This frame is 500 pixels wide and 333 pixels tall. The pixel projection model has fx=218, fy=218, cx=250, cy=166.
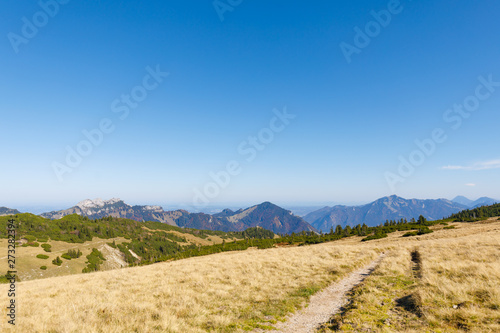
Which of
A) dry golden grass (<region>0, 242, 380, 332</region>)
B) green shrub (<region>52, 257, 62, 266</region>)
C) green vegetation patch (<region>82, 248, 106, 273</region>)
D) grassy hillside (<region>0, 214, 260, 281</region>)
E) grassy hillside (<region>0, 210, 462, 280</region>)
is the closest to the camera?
dry golden grass (<region>0, 242, 380, 332</region>)

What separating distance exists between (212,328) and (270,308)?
3343 mm

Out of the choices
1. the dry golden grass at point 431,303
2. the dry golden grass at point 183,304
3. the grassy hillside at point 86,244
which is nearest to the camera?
the dry golden grass at point 431,303

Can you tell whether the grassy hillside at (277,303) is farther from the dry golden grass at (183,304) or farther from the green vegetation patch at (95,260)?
the green vegetation patch at (95,260)

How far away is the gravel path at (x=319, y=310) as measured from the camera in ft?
29.9

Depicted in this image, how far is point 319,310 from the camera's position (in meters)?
10.8

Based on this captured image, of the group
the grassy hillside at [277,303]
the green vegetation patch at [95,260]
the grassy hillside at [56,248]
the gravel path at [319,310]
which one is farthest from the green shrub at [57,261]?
the gravel path at [319,310]

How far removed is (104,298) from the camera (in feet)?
45.7

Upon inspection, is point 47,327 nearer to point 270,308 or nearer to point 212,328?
point 212,328

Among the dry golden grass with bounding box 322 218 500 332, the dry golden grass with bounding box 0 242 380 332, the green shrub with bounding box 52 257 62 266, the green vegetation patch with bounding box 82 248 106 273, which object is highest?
the dry golden grass with bounding box 322 218 500 332

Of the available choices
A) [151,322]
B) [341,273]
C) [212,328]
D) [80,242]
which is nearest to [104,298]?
[151,322]

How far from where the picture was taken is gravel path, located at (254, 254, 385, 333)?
29.9ft

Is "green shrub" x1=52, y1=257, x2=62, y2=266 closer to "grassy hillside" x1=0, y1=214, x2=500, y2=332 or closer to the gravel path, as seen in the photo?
"grassy hillside" x1=0, y1=214, x2=500, y2=332

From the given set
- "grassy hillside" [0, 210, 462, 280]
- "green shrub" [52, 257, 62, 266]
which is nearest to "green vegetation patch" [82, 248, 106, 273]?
"grassy hillside" [0, 210, 462, 280]

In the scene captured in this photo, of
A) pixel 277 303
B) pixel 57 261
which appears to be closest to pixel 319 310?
pixel 277 303
